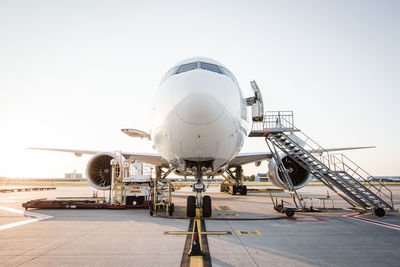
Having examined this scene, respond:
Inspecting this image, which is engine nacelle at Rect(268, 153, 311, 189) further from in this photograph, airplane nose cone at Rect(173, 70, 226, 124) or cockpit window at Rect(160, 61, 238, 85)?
airplane nose cone at Rect(173, 70, 226, 124)

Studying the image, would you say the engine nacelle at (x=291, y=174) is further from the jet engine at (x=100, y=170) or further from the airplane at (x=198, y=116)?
the jet engine at (x=100, y=170)

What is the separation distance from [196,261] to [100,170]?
10.6m

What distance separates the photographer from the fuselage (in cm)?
517

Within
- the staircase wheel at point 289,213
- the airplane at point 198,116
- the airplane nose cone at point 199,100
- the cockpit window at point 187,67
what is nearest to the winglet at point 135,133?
the airplane at point 198,116

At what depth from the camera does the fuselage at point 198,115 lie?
17.0 feet

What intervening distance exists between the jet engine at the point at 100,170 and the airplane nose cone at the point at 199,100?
8187 mm

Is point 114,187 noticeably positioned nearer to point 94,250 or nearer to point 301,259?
point 94,250

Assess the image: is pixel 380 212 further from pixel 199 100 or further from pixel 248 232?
pixel 199 100

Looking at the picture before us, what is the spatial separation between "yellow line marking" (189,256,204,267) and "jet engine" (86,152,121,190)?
376 inches

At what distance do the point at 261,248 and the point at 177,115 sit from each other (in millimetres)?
2873

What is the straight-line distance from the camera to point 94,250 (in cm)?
424

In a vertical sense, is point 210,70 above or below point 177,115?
above

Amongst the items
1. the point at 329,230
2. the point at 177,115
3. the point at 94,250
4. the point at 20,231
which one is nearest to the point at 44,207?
the point at 20,231

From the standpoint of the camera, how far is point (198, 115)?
5117mm
